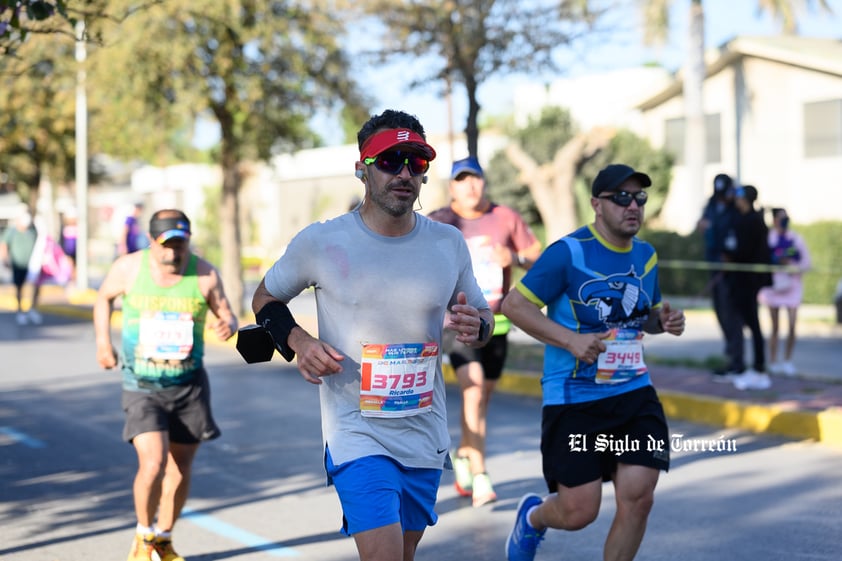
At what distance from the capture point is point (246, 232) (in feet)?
197

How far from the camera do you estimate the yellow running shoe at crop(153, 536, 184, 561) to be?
5.97 m

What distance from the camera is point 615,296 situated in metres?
5.20

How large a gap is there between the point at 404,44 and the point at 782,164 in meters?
18.5

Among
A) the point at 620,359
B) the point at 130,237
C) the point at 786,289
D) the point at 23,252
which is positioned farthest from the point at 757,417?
the point at 23,252

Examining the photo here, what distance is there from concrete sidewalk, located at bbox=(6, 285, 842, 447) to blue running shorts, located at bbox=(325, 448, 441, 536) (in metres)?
6.17

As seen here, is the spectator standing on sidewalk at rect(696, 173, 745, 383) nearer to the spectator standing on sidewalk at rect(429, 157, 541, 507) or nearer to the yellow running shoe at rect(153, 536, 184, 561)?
the spectator standing on sidewalk at rect(429, 157, 541, 507)

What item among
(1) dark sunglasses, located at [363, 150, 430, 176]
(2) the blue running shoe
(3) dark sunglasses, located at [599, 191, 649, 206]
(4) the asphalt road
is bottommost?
(4) the asphalt road

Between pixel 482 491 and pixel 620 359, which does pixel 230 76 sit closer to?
pixel 482 491

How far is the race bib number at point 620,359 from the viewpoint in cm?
514

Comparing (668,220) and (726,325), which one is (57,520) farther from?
(668,220)

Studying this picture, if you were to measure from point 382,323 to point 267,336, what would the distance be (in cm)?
42

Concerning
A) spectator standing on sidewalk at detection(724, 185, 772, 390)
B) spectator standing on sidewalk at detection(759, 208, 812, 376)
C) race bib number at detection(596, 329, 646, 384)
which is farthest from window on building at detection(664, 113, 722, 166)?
race bib number at detection(596, 329, 646, 384)

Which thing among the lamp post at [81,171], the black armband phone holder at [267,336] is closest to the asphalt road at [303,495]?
the black armband phone holder at [267,336]

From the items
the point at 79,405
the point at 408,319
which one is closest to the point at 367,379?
the point at 408,319
